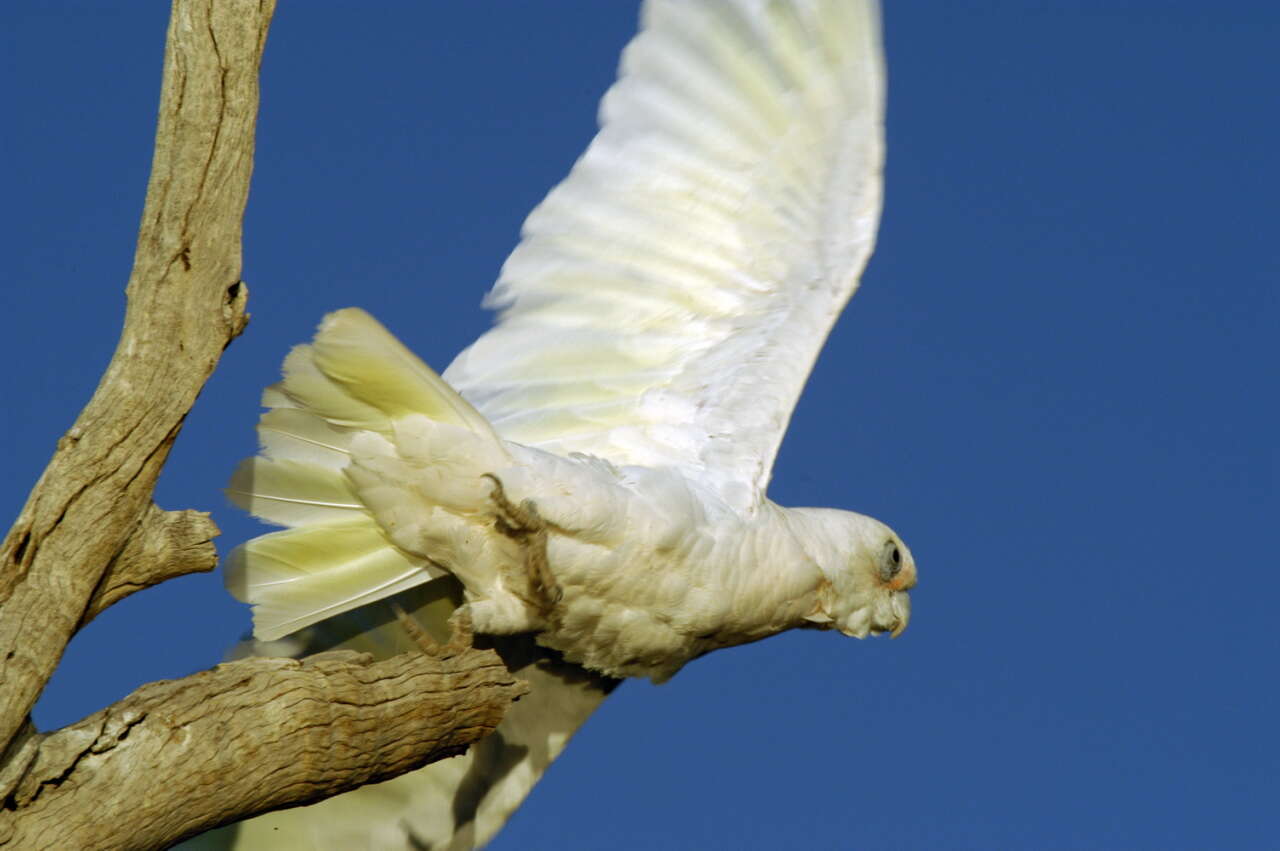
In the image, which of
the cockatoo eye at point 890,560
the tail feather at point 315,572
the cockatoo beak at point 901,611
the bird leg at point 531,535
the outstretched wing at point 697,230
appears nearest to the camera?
the bird leg at point 531,535

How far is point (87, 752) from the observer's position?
3.62 meters

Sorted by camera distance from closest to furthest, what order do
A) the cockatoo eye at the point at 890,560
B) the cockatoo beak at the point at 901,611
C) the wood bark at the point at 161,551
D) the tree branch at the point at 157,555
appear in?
1. the wood bark at the point at 161,551
2. the tree branch at the point at 157,555
3. the cockatoo eye at the point at 890,560
4. the cockatoo beak at the point at 901,611

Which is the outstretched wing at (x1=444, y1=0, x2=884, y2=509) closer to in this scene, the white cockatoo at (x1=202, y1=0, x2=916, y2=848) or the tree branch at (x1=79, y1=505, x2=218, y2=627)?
the white cockatoo at (x1=202, y1=0, x2=916, y2=848)

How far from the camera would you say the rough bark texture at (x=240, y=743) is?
358 centimetres

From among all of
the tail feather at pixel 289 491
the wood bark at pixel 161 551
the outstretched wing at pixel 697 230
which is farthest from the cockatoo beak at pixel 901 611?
the wood bark at pixel 161 551

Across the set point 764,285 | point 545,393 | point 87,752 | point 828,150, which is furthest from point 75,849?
point 828,150

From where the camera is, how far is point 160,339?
145 inches

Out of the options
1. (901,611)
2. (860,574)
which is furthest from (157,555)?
→ (901,611)

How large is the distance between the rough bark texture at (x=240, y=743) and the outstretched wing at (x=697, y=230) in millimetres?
1448

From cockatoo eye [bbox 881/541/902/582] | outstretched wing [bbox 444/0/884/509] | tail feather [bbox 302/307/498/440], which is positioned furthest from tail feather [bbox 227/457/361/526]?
cockatoo eye [bbox 881/541/902/582]

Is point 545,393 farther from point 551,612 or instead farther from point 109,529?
point 109,529

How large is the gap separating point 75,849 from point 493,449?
4.75ft

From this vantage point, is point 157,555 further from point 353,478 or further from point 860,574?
point 860,574

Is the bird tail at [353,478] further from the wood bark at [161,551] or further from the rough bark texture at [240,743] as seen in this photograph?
the wood bark at [161,551]
